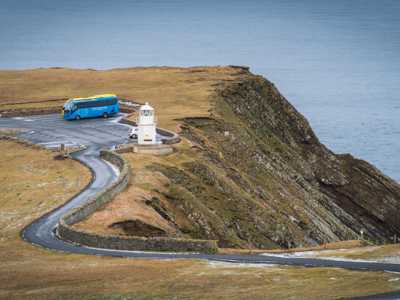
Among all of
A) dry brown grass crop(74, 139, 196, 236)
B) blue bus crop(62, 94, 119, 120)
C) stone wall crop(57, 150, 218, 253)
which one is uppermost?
blue bus crop(62, 94, 119, 120)

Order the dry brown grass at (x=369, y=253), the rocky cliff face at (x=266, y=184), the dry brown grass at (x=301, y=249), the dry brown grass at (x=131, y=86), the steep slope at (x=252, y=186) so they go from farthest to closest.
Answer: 1. the dry brown grass at (x=131, y=86)
2. the rocky cliff face at (x=266, y=184)
3. the steep slope at (x=252, y=186)
4. the dry brown grass at (x=301, y=249)
5. the dry brown grass at (x=369, y=253)

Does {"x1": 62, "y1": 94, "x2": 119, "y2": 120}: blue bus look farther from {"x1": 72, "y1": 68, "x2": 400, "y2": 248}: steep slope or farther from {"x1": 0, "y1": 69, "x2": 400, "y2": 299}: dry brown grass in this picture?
{"x1": 0, "y1": 69, "x2": 400, "y2": 299}: dry brown grass

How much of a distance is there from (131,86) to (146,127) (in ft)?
162

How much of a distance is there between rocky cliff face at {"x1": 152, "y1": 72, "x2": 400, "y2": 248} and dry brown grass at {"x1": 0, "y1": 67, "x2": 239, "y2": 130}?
2958 mm

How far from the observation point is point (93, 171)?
78438mm

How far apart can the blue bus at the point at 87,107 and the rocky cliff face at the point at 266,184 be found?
1004cm

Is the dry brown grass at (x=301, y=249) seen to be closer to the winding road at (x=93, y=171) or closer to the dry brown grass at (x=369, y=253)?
the dry brown grass at (x=369, y=253)

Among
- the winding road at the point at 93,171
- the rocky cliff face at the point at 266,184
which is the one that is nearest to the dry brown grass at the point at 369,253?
the winding road at the point at 93,171

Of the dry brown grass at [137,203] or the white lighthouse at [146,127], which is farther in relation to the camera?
the white lighthouse at [146,127]

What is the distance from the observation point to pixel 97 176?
76188 millimetres

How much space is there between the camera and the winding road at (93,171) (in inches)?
2004

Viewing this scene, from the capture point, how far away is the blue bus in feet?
355

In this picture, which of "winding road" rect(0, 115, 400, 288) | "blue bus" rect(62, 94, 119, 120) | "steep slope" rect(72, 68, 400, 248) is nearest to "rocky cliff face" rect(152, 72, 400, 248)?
"steep slope" rect(72, 68, 400, 248)

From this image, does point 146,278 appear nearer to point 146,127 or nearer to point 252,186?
point 146,127
